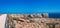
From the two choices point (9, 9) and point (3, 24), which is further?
point (3, 24)

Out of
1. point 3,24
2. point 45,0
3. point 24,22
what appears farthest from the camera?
point 24,22

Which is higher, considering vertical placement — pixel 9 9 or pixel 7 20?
pixel 9 9

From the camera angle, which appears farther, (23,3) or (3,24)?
(3,24)

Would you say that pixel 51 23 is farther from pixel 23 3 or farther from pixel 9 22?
pixel 23 3

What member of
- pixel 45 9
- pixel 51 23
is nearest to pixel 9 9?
pixel 45 9

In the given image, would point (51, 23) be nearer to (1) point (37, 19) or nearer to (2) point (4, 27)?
(1) point (37, 19)

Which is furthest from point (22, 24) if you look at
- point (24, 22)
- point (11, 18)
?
point (11, 18)

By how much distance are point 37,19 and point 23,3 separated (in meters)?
0.58

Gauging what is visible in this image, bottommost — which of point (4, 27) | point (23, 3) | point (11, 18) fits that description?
point (4, 27)

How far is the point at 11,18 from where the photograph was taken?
1.29 metres

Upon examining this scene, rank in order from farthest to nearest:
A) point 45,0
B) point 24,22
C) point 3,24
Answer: point 24,22
point 3,24
point 45,0

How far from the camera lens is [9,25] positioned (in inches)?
50.8

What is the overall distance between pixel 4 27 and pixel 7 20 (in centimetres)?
9

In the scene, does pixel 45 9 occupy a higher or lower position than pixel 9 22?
higher
